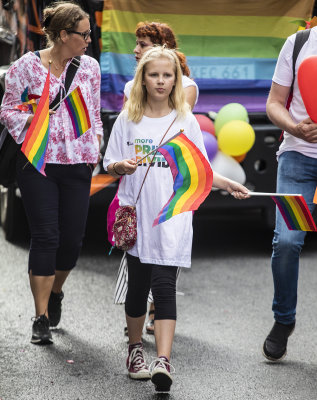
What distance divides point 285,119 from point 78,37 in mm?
1276

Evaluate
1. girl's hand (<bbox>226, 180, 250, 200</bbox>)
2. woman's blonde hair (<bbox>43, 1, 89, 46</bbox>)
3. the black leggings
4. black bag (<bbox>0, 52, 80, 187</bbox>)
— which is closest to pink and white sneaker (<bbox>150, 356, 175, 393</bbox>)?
the black leggings

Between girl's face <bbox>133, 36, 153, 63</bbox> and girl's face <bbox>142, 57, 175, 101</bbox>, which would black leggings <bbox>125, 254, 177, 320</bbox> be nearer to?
girl's face <bbox>142, 57, 175, 101</bbox>

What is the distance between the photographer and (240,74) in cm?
782

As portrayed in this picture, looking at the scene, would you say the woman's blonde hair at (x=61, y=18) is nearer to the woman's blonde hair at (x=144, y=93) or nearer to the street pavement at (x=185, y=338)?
the woman's blonde hair at (x=144, y=93)

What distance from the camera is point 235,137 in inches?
277

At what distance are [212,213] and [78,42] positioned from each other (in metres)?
5.17

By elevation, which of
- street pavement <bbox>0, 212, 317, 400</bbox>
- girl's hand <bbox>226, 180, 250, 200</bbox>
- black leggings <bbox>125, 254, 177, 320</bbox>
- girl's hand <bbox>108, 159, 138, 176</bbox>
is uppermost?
girl's hand <bbox>108, 159, 138, 176</bbox>

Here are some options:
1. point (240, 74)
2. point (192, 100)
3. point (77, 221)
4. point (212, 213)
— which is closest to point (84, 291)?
point (77, 221)

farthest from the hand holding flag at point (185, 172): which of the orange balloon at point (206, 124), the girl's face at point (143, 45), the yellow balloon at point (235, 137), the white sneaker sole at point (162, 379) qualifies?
the orange balloon at point (206, 124)

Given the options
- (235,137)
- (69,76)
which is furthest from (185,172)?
(235,137)

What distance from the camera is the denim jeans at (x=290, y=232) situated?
15.9ft

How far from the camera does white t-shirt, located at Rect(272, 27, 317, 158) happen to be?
477 centimetres

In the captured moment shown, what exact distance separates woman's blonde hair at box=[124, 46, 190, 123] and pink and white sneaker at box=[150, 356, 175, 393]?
121 cm

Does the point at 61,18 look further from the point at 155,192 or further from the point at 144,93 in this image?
the point at 155,192
